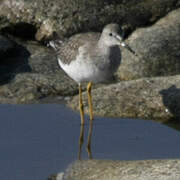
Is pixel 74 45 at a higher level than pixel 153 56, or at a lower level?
lower

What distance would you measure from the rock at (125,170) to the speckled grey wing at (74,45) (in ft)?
8.55

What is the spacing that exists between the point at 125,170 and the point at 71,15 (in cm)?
661

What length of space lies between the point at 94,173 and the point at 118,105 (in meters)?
2.83

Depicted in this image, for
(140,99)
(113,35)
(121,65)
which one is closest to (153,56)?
(121,65)

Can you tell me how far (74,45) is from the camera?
422 inches

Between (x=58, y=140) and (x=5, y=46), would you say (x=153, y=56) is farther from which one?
(x=58, y=140)

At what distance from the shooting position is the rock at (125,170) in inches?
310

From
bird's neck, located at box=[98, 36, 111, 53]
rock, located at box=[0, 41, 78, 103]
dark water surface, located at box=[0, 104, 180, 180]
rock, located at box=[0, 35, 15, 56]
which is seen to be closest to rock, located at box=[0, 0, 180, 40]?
rock, located at box=[0, 41, 78, 103]

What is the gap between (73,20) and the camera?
1403cm

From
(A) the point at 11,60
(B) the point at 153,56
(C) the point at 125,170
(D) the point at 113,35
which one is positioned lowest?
(C) the point at 125,170

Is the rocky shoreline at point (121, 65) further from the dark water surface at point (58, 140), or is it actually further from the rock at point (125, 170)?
the dark water surface at point (58, 140)

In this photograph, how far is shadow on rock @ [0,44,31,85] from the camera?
12508mm

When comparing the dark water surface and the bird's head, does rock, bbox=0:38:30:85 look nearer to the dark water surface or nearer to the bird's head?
the dark water surface

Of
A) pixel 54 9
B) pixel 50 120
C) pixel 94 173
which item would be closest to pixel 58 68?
pixel 54 9
